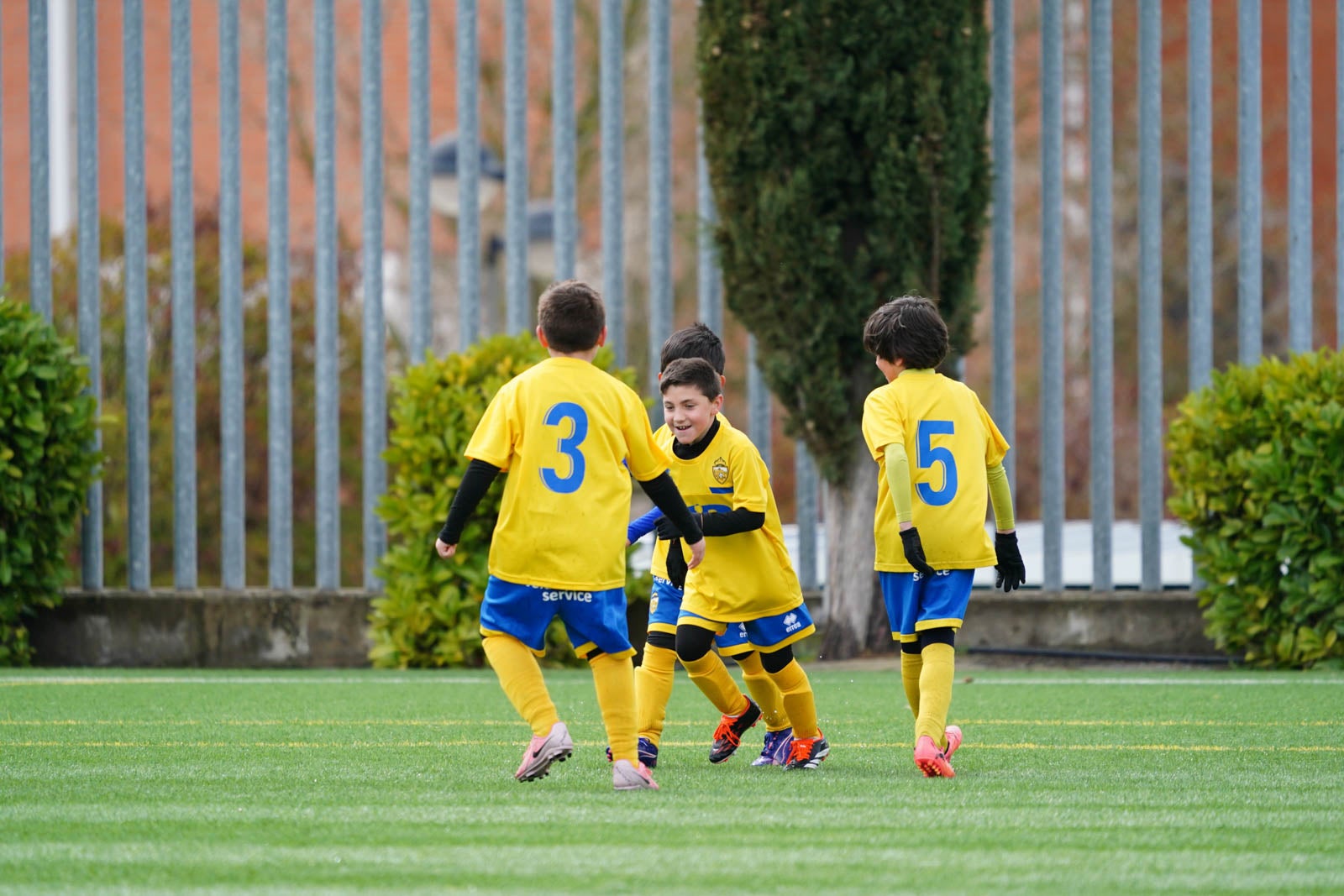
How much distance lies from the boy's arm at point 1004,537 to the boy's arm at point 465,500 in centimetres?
177

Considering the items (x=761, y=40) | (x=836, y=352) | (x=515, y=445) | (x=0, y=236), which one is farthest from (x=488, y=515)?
(x=515, y=445)

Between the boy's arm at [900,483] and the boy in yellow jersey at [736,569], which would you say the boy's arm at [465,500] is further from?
the boy's arm at [900,483]

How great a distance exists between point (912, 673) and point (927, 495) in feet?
1.98

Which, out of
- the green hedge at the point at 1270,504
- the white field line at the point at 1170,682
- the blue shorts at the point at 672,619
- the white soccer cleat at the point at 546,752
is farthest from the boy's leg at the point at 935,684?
the green hedge at the point at 1270,504

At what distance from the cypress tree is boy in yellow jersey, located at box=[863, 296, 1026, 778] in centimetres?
458

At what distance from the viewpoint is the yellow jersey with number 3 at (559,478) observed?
15.6ft

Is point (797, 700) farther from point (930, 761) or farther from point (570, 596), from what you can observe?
point (570, 596)

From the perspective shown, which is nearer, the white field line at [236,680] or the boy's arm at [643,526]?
the boy's arm at [643,526]

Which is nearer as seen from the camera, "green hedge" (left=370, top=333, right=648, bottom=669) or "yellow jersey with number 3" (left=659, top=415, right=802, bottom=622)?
"yellow jersey with number 3" (left=659, top=415, right=802, bottom=622)

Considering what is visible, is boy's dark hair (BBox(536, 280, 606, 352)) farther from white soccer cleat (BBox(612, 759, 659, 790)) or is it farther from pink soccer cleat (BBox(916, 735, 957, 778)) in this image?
pink soccer cleat (BBox(916, 735, 957, 778))

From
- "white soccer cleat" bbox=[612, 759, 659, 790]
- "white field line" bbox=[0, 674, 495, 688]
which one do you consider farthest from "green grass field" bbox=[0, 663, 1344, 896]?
"white field line" bbox=[0, 674, 495, 688]

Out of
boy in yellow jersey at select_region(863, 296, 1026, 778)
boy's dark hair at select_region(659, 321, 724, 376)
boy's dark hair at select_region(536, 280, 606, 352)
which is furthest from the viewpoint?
boy's dark hair at select_region(659, 321, 724, 376)

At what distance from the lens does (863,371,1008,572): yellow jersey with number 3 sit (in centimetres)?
539

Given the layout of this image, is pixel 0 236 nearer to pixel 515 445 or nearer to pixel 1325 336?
pixel 515 445
